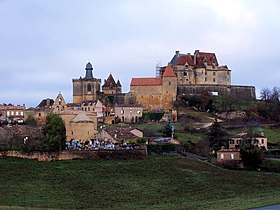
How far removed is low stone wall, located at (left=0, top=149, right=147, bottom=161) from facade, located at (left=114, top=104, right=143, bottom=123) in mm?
29953

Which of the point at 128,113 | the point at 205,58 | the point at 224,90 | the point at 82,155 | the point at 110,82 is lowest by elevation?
the point at 82,155

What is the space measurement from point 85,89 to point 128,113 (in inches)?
493

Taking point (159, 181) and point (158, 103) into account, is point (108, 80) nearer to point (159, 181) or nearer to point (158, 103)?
point (158, 103)

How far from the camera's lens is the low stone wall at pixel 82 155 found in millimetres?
51000

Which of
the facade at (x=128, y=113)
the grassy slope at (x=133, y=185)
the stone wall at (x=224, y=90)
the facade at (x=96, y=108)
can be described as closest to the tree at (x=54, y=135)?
the grassy slope at (x=133, y=185)

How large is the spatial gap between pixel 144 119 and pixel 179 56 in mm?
15919

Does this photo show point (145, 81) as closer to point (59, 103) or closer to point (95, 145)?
point (59, 103)

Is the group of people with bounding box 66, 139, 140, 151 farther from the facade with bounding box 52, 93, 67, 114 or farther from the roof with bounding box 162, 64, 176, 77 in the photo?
the roof with bounding box 162, 64, 176, 77

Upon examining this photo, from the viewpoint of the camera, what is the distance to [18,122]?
80.1 meters

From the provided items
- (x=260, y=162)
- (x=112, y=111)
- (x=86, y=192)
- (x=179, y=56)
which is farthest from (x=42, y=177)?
(x=179, y=56)

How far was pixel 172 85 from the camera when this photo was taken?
91.6 meters

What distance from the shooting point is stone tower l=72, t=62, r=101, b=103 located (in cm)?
9588

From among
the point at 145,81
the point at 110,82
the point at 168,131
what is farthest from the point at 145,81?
the point at 168,131

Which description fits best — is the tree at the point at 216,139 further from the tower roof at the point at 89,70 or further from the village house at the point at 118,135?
the tower roof at the point at 89,70
